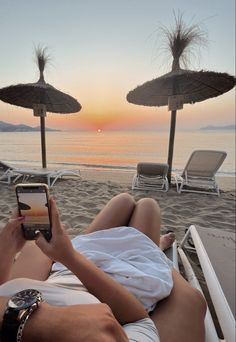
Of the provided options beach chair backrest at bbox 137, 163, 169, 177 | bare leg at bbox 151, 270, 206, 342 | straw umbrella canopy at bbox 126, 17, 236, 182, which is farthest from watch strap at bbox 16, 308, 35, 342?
beach chair backrest at bbox 137, 163, 169, 177

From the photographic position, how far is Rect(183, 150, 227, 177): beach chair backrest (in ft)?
12.8

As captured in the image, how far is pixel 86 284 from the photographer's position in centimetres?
60

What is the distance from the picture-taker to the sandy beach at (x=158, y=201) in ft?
7.57

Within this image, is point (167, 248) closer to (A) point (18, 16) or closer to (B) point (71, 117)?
(A) point (18, 16)

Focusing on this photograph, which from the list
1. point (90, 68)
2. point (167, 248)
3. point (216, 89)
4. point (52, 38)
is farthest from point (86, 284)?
point (216, 89)

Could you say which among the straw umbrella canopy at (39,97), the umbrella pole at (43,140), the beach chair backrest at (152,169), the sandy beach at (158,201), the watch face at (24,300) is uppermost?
the straw umbrella canopy at (39,97)

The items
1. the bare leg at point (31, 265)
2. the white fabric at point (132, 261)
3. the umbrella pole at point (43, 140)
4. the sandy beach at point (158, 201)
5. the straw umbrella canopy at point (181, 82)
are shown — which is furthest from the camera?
the umbrella pole at point (43, 140)

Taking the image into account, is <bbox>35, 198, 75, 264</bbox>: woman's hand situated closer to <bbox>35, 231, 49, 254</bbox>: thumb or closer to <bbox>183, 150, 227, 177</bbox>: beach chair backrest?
<bbox>35, 231, 49, 254</bbox>: thumb

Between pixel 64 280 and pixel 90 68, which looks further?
pixel 90 68

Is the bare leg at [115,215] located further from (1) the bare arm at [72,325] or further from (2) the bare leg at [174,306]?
(1) the bare arm at [72,325]

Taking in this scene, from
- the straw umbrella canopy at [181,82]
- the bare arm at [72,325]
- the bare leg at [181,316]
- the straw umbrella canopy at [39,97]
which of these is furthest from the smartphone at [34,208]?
the straw umbrella canopy at [39,97]

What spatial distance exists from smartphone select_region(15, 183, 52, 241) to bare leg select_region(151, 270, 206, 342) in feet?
1.37

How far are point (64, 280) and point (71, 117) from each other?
529cm

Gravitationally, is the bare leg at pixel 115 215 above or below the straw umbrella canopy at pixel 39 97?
below
